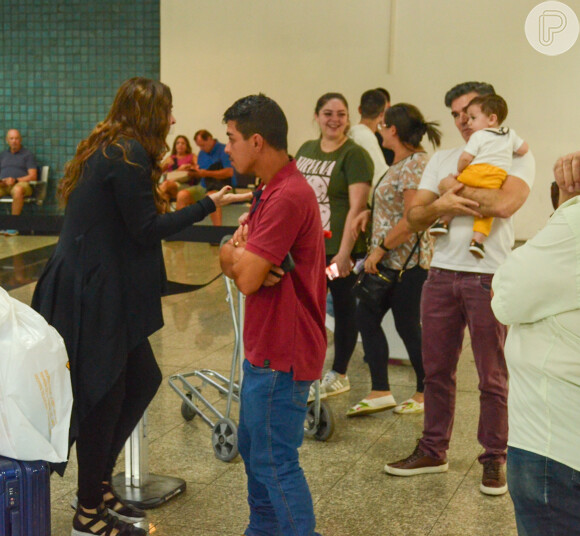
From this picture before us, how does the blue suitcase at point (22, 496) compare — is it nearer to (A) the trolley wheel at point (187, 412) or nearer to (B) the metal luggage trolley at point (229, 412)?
(B) the metal luggage trolley at point (229, 412)

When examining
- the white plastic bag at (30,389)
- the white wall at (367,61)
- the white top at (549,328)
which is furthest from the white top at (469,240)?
the white wall at (367,61)

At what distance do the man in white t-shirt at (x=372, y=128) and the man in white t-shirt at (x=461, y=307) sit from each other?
197cm

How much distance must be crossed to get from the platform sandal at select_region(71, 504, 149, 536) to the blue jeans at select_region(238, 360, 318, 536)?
617mm

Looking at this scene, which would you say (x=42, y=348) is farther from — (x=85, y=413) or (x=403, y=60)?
(x=403, y=60)

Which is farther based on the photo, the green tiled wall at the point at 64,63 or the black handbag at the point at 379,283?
the green tiled wall at the point at 64,63

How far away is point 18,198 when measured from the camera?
1184 cm

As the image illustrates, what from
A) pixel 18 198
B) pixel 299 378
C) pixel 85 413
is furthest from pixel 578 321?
pixel 18 198

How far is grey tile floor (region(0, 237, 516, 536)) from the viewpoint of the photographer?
118 inches

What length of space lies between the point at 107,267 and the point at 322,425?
1.59m

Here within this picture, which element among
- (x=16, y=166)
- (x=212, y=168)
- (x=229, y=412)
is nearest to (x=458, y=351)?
(x=229, y=412)

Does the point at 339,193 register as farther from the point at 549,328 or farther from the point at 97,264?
the point at 549,328

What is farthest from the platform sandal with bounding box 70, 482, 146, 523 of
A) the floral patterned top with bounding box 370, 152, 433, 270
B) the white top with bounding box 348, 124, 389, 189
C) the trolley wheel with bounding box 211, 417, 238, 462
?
the white top with bounding box 348, 124, 389, 189

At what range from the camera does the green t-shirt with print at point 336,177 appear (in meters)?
4.33

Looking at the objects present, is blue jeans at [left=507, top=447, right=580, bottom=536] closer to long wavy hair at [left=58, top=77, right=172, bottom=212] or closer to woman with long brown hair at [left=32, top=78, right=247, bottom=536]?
woman with long brown hair at [left=32, top=78, right=247, bottom=536]
